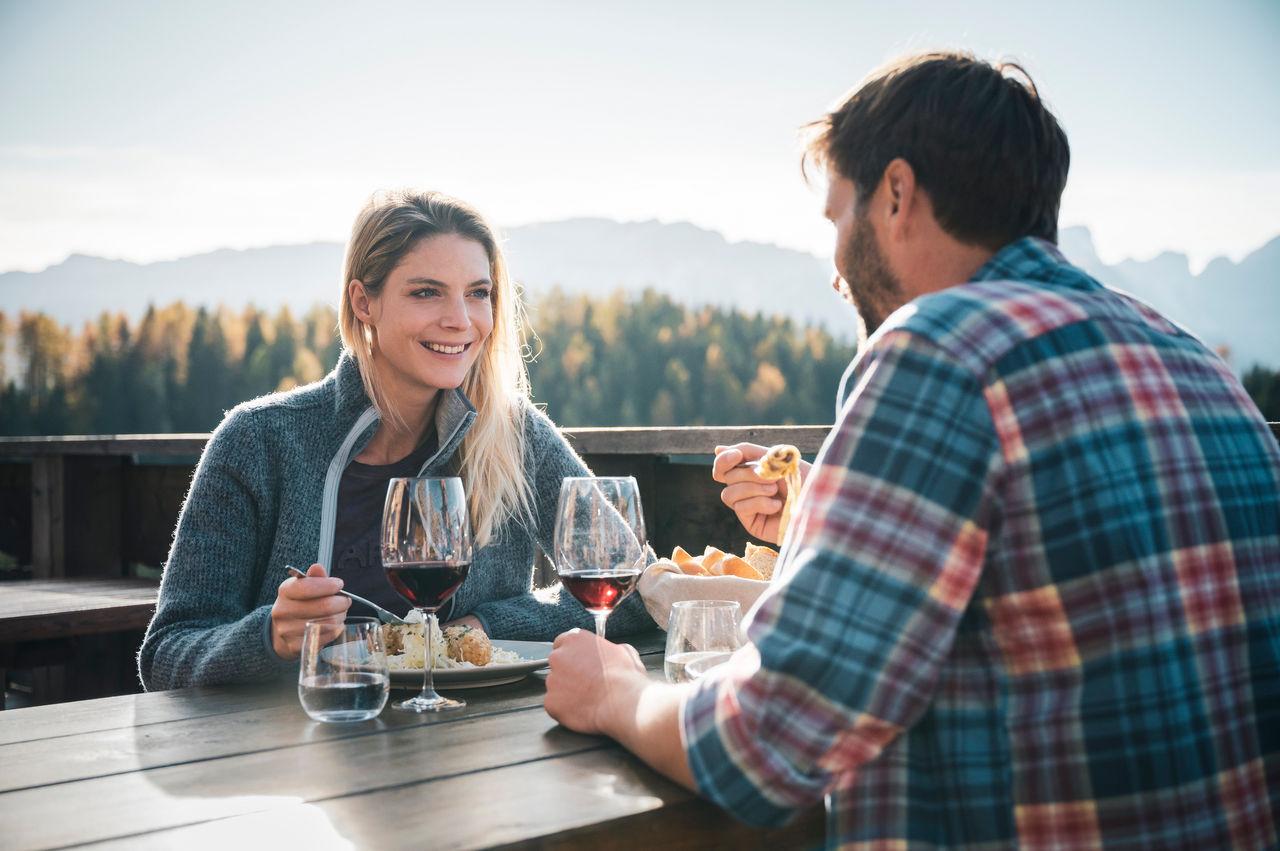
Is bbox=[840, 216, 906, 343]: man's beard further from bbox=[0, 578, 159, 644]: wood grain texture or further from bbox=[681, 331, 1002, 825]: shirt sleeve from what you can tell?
bbox=[0, 578, 159, 644]: wood grain texture

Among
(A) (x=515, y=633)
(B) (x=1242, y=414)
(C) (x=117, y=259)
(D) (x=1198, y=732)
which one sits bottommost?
(A) (x=515, y=633)

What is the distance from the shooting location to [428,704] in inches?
49.2

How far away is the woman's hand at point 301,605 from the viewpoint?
1.32 m

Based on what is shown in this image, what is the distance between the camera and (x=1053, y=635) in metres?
0.82

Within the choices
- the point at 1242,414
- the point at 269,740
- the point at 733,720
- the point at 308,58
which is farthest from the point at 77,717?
the point at 308,58

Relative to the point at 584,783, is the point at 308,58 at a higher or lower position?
higher

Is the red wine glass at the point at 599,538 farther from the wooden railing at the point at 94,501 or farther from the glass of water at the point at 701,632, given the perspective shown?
the wooden railing at the point at 94,501

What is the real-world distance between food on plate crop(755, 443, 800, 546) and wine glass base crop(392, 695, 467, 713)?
61cm

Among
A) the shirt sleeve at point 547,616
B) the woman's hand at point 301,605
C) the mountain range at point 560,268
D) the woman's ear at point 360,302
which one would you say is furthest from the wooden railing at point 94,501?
the mountain range at point 560,268

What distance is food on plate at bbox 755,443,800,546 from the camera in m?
1.62

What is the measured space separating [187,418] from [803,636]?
7296 mm

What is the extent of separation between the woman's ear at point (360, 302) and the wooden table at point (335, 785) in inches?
43.4

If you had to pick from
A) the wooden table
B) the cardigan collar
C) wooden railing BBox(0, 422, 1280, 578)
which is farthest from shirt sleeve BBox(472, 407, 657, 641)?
wooden railing BBox(0, 422, 1280, 578)

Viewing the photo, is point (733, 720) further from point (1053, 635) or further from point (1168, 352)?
point (1168, 352)
